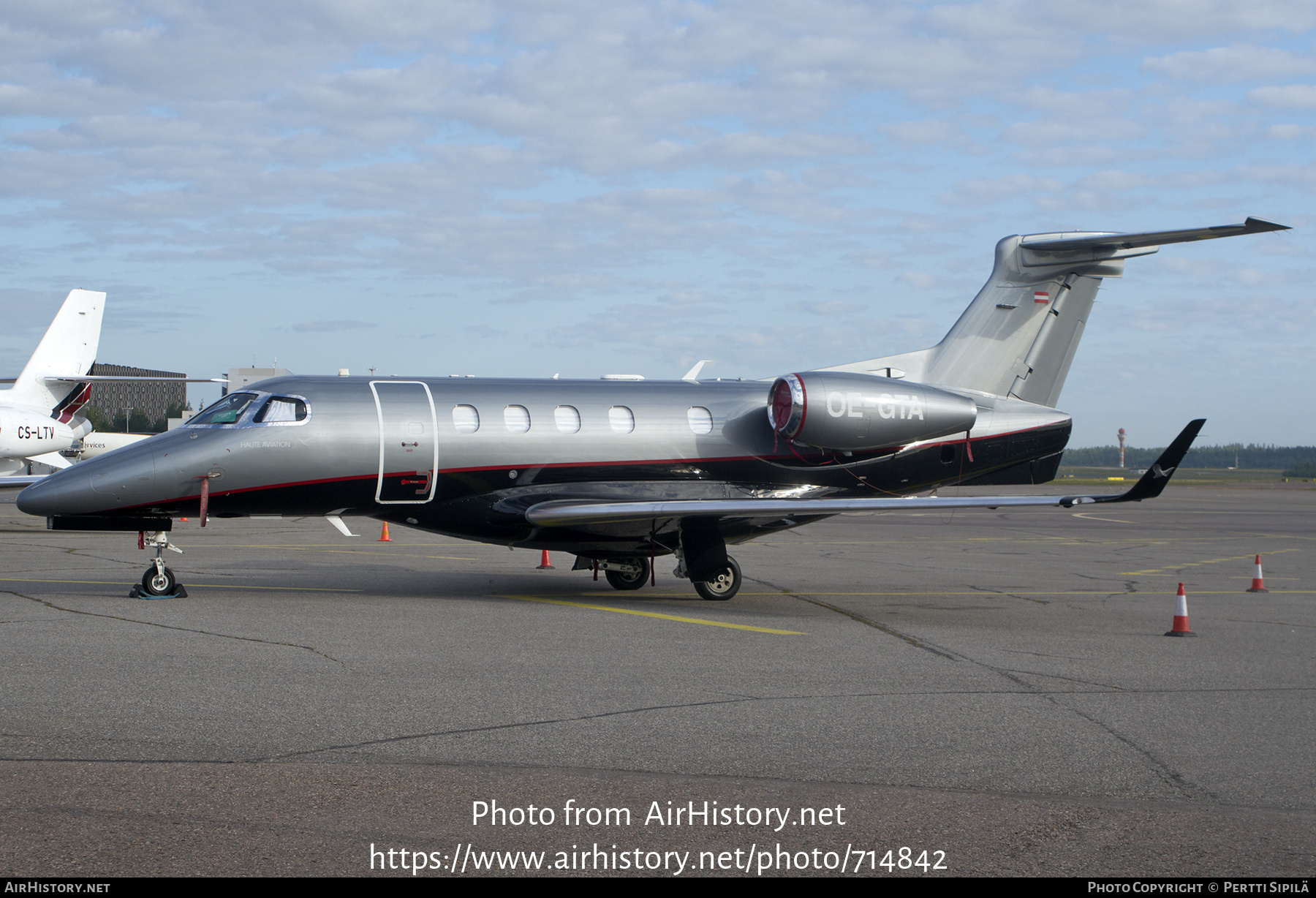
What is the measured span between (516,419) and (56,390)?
24.3m

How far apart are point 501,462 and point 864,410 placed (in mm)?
5047

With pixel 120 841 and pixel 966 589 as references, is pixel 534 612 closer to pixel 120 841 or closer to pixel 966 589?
pixel 966 589

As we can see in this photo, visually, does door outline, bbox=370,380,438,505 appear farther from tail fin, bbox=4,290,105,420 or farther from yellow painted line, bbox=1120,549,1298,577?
tail fin, bbox=4,290,105,420

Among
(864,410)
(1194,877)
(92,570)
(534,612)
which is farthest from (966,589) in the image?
(92,570)

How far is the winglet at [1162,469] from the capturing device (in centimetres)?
1188

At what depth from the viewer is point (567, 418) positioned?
595 inches

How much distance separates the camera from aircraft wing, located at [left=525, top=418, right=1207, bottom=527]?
12.3m

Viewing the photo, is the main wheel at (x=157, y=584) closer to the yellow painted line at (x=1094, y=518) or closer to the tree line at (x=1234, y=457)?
the yellow painted line at (x=1094, y=518)

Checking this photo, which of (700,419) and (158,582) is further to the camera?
(700,419)

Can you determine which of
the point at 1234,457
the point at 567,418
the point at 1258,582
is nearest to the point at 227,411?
the point at 567,418

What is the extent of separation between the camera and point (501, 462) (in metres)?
14.7

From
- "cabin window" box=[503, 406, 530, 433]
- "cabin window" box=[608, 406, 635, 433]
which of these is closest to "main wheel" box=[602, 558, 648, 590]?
"cabin window" box=[608, 406, 635, 433]

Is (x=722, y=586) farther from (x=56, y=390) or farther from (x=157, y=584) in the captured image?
(x=56, y=390)

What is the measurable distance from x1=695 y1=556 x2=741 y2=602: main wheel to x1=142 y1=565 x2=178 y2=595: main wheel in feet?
22.1
